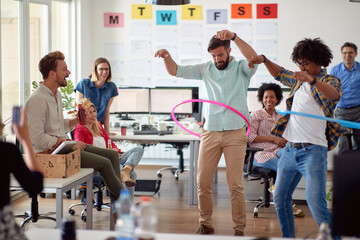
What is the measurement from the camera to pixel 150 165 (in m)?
7.85

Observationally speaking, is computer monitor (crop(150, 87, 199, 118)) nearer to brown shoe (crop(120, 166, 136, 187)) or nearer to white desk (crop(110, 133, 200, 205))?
white desk (crop(110, 133, 200, 205))

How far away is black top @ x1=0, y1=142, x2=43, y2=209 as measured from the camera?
1810 mm

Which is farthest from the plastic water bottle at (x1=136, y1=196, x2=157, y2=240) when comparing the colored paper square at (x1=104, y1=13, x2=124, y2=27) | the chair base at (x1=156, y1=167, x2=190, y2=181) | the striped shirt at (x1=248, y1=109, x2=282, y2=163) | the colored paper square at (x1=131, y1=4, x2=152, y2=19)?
the colored paper square at (x1=104, y1=13, x2=124, y2=27)

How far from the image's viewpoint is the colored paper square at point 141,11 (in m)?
7.67

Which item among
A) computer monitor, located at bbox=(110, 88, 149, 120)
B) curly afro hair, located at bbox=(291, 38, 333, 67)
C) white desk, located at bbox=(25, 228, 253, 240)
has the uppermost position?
curly afro hair, located at bbox=(291, 38, 333, 67)

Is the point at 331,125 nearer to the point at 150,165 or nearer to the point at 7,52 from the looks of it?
the point at 7,52

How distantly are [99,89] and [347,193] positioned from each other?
3.95m

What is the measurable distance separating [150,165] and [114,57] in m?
1.77

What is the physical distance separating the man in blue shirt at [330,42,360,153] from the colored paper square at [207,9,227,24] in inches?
73.3

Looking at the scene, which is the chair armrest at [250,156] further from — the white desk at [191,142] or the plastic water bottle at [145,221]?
the plastic water bottle at [145,221]

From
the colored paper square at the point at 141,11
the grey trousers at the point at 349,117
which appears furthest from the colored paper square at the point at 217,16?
the grey trousers at the point at 349,117

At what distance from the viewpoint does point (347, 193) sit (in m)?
1.58

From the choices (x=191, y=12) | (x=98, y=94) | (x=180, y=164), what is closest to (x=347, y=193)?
(x=98, y=94)

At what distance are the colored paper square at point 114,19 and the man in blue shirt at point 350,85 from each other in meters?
3.31
